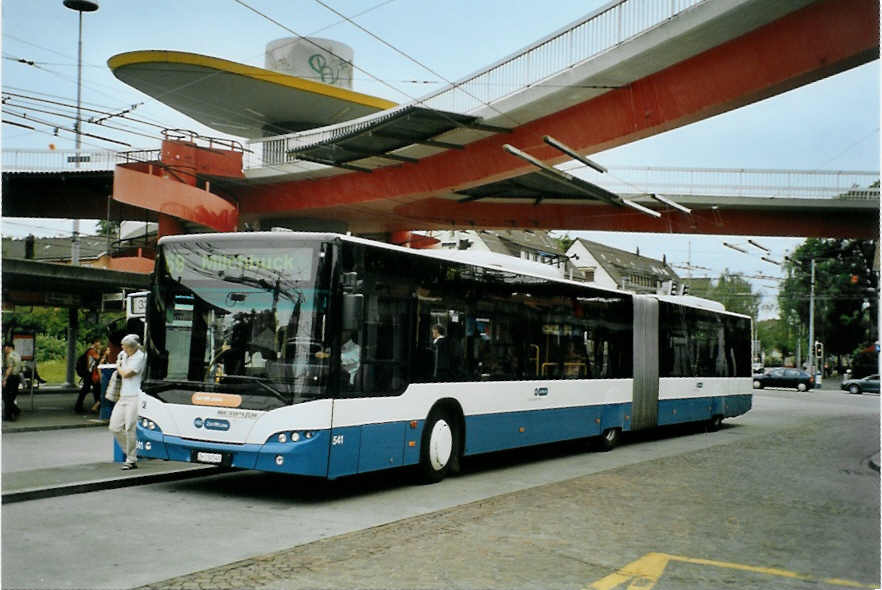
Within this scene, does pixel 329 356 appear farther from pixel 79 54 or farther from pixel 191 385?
pixel 79 54

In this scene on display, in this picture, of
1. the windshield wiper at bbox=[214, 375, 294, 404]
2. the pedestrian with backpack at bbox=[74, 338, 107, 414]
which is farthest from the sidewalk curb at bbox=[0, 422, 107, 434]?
the windshield wiper at bbox=[214, 375, 294, 404]

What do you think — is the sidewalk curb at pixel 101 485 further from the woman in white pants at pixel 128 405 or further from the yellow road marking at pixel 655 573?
the yellow road marking at pixel 655 573

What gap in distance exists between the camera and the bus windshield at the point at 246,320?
1005 centimetres

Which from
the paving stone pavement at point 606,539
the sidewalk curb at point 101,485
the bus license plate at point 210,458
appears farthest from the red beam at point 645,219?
the bus license plate at point 210,458

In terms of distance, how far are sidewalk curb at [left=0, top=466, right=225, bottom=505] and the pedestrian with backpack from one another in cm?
1000

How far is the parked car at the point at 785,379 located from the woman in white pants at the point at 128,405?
53955 mm

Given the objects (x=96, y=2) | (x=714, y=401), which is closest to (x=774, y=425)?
(x=714, y=401)

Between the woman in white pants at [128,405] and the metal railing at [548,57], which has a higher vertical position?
the metal railing at [548,57]

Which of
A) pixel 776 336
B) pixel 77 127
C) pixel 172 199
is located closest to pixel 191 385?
pixel 77 127

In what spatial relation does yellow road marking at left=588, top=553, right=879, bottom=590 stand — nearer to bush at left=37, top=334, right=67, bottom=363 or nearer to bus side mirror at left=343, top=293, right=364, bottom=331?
bus side mirror at left=343, top=293, right=364, bottom=331

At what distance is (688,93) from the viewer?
1978 centimetres

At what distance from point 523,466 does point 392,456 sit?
415cm

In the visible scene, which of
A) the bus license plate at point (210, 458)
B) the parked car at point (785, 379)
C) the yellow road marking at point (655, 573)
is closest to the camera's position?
the yellow road marking at point (655, 573)

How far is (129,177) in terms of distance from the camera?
106ft
